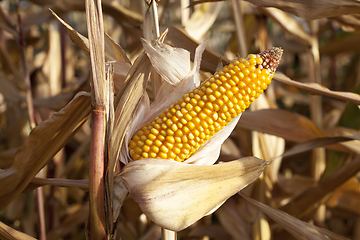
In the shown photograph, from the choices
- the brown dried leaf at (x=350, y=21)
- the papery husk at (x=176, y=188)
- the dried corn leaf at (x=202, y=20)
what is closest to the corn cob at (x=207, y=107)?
the papery husk at (x=176, y=188)

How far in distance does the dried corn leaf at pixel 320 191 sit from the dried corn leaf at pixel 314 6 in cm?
52

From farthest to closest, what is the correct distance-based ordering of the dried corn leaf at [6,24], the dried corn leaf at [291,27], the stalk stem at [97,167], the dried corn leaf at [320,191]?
the dried corn leaf at [291,27] → the dried corn leaf at [6,24] → the dried corn leaf at [320,191] → the stalk stem at [97,167]

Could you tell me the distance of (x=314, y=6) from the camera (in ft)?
2.87

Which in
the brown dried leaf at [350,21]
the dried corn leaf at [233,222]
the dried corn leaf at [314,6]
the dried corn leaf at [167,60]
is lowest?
the dried corn leaf at [233,222]

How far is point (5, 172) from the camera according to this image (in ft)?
2.27

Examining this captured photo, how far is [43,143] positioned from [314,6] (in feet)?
2.86

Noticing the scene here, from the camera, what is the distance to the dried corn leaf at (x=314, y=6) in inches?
34.2

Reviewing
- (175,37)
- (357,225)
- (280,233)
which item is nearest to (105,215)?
(175,37)

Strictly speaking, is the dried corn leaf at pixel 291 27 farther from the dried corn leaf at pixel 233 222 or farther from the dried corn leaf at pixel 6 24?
the dried corn leaf at pixel 6 24

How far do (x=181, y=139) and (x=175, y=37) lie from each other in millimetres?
430

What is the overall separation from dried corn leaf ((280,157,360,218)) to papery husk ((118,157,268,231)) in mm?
631

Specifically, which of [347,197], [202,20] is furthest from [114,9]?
[347,197]

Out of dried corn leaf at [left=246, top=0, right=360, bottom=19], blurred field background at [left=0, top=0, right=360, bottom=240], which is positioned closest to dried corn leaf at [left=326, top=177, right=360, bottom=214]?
blurred field background at [left=0, top=0, right=360, bottom=240]

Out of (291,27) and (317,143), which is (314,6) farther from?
(291,27)
